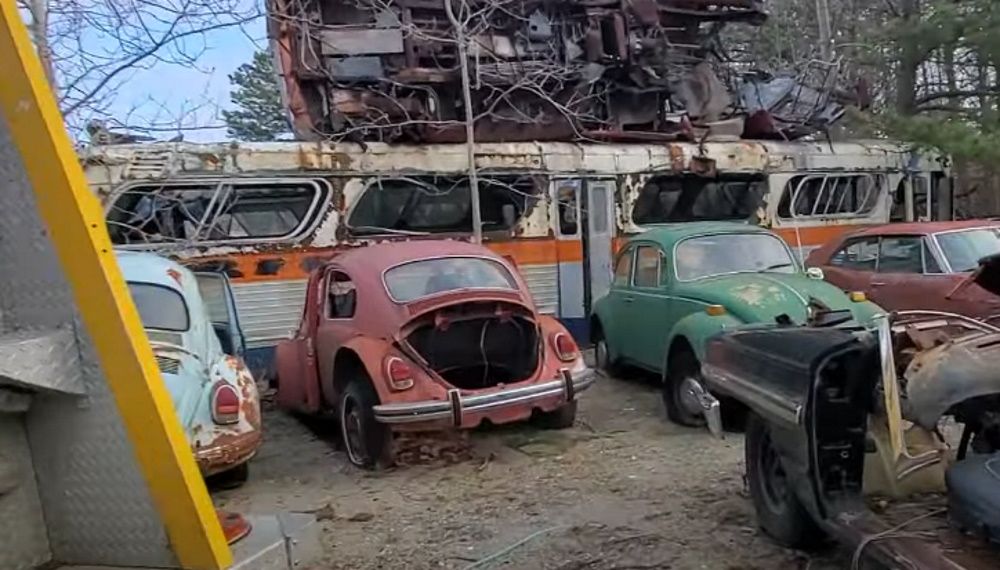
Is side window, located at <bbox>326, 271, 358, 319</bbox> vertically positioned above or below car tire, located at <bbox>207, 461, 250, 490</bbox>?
above

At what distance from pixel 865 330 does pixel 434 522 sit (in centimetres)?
277

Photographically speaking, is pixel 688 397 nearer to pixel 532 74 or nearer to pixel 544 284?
pixel 544 284

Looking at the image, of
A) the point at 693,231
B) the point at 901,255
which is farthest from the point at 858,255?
the point at 693,231

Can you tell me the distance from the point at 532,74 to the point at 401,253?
216 inches

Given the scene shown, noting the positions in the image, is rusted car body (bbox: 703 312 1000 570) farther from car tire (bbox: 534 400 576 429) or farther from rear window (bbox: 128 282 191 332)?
rear window (bbox: 128 282 191 332)

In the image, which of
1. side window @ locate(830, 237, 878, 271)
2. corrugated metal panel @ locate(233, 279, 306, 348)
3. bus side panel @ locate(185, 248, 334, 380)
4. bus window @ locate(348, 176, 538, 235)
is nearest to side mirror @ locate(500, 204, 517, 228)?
bus window @ locate(348, 176, 538, 235)

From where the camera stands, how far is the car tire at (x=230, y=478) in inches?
270

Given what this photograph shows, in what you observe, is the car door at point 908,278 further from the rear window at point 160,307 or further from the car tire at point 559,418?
the rear window at point 160,307

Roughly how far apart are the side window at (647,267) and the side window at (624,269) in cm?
16

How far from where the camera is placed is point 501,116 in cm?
1260

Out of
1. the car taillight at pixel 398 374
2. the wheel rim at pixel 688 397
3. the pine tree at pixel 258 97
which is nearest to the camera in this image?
the car taillight at pixel 398 374

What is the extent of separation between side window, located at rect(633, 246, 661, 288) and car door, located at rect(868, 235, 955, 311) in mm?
2461

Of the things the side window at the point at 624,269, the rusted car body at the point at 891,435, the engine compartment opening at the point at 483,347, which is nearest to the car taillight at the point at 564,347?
the engine compartment opening at the point at 483,347

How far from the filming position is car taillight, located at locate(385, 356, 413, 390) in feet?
22.9
